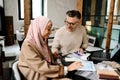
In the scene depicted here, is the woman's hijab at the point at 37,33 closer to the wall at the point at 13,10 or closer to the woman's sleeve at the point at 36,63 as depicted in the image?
the woman's sleeve at the point at 36,63

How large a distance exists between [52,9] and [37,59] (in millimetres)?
4102

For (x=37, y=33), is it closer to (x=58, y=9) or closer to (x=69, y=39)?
(x=69, y=39)

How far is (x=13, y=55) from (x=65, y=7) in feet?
8.58

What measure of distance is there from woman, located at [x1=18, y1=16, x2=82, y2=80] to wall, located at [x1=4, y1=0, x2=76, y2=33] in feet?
12.4

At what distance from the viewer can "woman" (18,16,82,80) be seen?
126cm

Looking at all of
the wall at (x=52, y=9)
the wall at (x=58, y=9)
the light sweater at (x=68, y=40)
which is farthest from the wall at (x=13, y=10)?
the light sweater at (x=68, y=40)

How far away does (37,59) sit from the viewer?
1271 mm

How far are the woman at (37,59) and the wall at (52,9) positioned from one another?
3.77 meters

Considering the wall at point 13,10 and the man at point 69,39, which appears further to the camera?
the wall at point 13,10

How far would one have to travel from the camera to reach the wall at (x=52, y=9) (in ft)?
15.8

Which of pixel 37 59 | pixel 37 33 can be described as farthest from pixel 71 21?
pixel 37 59

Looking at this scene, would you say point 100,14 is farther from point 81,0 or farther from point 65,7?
point 65,7

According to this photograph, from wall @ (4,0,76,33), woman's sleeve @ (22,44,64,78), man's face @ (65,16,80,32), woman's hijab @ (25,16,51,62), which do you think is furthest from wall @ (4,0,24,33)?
woman's sleeve @ (22,44,64,78)

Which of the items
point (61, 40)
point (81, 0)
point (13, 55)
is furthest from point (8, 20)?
point (61, 40)
